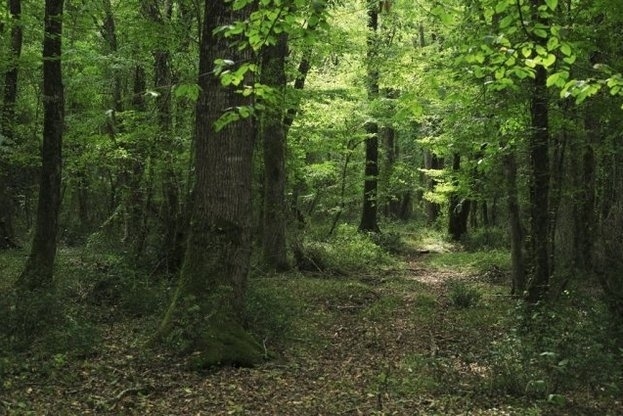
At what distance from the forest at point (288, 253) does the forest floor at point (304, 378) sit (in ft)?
0.10

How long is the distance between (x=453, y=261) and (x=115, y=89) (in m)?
12.1

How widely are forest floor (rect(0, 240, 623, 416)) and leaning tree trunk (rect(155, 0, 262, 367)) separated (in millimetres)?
650

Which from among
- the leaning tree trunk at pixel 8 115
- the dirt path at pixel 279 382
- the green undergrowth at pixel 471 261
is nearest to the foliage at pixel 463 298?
the dirt path at pixel 279 382

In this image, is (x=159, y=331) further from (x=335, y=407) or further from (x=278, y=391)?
(x=335, y=407)

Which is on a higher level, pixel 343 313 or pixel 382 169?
pixel 382 169

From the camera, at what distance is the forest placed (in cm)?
557

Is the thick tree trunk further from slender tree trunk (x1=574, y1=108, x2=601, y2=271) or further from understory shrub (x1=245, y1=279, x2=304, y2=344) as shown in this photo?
slender tree trunk (x1=574, y1=108, x2=601, y2=271)

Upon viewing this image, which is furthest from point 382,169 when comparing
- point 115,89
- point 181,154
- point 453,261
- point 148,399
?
point 148,399

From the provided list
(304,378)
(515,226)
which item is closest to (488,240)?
(515,226)

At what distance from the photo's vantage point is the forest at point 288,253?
5566 mm

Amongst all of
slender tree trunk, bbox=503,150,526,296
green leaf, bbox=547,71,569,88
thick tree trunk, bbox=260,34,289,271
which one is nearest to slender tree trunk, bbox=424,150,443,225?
thick tree trunk, bbox=260,34,289,271

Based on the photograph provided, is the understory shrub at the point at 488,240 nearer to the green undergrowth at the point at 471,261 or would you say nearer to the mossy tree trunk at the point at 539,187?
the green undergrowth at the point at 471,261

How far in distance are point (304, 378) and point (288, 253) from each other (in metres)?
8.10

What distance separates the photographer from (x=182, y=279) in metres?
7.12
